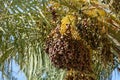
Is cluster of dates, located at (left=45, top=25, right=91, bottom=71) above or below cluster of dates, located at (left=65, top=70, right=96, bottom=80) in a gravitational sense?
above

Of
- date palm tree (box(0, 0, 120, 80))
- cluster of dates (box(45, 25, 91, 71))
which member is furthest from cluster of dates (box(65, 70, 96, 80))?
cluster of dates (box(45, 25, 91, 71))

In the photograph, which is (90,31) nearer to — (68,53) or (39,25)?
(68,53)

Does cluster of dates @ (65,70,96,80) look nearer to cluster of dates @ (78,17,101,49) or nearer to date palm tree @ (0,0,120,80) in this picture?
date palm tree @ (0,0,120,80)

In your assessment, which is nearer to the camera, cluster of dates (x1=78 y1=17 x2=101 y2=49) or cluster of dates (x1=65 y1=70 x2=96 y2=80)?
cluster of dates (x1=78 y1=17 x2=101 y2=49)

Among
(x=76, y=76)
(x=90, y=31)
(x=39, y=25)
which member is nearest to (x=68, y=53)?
(x=90, y=31)

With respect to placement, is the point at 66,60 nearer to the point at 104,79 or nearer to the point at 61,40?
the point at 61,40

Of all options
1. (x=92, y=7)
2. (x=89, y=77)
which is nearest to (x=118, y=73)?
(x=89, y=77)

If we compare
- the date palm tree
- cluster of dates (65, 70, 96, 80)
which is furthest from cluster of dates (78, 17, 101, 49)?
cluster of dates (65, 70, 96, 80)

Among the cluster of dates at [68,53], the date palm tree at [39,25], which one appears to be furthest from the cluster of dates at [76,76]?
the cluster of dates at [68,53]

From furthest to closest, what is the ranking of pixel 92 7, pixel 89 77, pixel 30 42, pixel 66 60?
pixel 30 42 → pixel 89 77 → pixel 92 7 → pixel 66 60
